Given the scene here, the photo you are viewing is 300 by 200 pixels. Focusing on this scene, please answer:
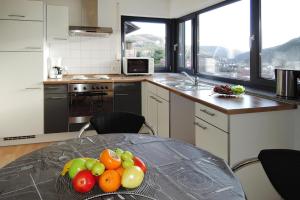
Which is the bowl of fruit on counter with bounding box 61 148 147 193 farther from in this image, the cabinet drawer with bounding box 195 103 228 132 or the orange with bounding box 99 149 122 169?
the cabinet drawer with bounding box 195 103 228 132

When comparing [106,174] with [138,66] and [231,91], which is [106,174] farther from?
[138,66]

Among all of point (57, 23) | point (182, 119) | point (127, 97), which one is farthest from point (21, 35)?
point (182, 119)

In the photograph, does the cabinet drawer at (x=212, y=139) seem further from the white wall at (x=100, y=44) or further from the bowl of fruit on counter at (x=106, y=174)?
the white wall at (x=100, y=44)

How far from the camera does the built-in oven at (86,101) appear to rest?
12.7ft

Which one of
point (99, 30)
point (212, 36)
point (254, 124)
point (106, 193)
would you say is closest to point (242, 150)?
point (254, 124)

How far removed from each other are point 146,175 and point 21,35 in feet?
10.6

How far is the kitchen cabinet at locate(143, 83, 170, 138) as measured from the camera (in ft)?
11.1

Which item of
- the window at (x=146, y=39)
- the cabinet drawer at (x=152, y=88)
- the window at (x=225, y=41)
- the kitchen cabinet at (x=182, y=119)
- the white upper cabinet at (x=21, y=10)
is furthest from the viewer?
the window at (x=146, y=39)

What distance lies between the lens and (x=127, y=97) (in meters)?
4.14

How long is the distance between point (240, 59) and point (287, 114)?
44.8 inches

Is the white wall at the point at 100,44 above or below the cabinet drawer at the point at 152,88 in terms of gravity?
above

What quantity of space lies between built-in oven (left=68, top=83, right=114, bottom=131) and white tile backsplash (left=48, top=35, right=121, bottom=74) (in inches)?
27.7

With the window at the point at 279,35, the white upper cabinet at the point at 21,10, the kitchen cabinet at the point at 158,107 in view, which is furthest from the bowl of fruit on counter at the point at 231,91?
the white upper cabinet at the point at 21,10

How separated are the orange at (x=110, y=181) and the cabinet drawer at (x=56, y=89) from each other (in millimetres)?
3031
